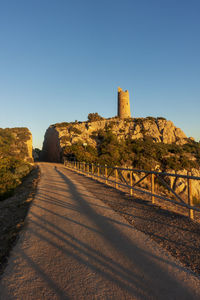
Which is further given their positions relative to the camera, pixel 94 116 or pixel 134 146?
pixel 94 116

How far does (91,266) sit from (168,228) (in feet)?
7.78

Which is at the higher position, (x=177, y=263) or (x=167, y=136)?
(x=167, y=136)

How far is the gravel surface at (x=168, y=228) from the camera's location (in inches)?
125

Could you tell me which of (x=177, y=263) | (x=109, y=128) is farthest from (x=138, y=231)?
(x=109, y=128)

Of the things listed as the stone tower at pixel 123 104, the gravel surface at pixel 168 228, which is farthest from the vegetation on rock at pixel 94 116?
the gravel surface at pixel 168 228

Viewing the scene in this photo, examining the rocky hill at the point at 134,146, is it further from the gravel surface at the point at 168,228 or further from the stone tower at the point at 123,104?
the gravel surface at the point at 168,228

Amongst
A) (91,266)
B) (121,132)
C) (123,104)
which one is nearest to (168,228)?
(91,266)

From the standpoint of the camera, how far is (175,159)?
34.8 m

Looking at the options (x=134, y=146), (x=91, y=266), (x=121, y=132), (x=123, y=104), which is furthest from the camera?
(x=123, y=104)

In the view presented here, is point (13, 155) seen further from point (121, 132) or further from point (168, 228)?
point (168, 228)

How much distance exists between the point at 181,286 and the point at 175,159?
116 ft

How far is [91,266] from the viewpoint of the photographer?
2.85 metres

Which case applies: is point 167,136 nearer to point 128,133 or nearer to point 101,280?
point 128,133

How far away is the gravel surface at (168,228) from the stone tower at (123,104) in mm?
59128
